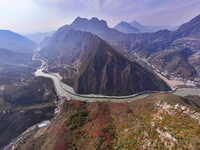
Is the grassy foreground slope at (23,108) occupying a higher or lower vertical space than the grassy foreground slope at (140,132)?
lower

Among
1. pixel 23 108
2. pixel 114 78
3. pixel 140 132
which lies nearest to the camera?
pixel 140 132

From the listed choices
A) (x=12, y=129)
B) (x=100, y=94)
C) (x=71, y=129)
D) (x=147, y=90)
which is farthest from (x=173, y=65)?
(x=12, y=129)

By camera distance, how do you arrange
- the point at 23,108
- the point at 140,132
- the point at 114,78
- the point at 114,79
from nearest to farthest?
the point at 140,132 < the point at 23,108 < the point at 114,79 < the point at 114,78

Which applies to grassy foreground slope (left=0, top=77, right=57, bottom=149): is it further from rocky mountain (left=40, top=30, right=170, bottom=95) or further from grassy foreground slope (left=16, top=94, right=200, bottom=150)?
rocky mountain (left=40, top=30, right=170, bottom=95)

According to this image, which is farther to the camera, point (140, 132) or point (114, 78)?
point (114, 78)

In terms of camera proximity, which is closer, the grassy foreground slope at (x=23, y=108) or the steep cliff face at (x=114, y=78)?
the grassy foreground slope at (x=23, y=108)

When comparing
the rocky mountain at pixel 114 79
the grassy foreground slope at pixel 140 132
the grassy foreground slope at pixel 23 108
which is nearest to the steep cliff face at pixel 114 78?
the rocky mountain at pixel 114 79

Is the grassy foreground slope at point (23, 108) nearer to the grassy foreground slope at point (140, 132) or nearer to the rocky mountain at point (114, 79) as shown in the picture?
the grassy foreground slope at point (140, 132)

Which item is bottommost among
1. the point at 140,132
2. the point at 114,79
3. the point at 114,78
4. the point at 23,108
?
the point at 23,108

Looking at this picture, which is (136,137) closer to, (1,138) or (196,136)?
(196,136)

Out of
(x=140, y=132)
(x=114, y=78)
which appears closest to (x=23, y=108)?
(x=114, y=78)

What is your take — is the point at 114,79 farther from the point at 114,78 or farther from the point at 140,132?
the point at 140,132
